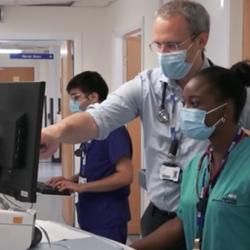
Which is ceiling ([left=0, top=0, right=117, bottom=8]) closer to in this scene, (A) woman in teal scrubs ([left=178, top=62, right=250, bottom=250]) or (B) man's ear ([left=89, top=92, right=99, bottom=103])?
(B) man's ear ([left=89, top=92, right=99, bottom=103])

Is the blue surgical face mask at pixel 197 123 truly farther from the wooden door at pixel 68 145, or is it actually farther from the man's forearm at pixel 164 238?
the wooden door at pixel 68 145

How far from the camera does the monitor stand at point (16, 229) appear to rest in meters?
1.64

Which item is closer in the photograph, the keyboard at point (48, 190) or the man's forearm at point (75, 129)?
the man's forearm at point (75, 129)

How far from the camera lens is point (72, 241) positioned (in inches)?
72.2

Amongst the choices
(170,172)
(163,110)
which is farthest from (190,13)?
(170,172)

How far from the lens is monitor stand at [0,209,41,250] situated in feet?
5.37

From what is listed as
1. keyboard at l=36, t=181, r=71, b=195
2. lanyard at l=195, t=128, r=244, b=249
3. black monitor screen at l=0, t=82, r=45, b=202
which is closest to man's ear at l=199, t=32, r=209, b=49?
lanyard at l=195, t=128, r=244, b=249

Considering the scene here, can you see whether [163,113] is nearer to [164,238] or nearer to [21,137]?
[164,238]

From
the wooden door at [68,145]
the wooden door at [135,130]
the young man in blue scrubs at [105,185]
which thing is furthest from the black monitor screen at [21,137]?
the wooden door at [68,145]

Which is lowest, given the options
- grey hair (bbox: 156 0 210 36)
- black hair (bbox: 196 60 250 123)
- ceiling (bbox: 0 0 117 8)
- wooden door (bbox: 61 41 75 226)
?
wooden door (bbox: 61 41 75 226)

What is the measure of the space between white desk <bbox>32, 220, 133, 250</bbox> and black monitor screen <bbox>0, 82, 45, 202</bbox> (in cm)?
24

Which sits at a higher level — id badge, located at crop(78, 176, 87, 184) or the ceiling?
the ceiling

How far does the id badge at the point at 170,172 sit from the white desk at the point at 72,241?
0.33 meters

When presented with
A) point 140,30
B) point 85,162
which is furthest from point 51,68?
point 85,162
